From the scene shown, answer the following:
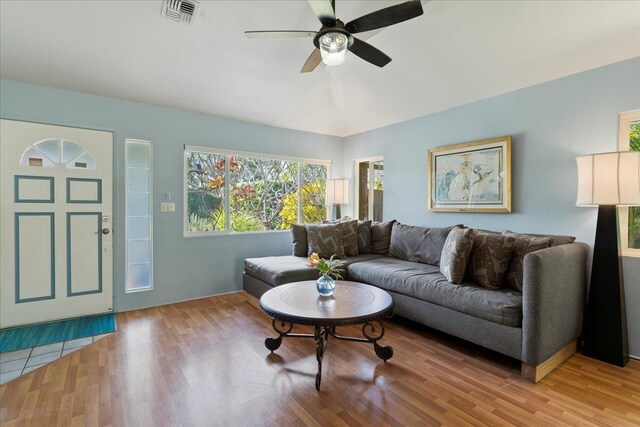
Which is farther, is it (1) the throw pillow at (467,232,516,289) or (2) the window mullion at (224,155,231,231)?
(2) the window mullion at (224,155,231,231)

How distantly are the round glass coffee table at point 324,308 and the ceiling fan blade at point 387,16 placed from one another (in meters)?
1.83

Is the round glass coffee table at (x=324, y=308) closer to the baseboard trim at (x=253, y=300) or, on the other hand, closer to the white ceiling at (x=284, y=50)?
the baseboard trim at (x=253, y=300)

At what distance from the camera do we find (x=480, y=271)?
256 cm

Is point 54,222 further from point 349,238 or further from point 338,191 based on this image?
point 338,191

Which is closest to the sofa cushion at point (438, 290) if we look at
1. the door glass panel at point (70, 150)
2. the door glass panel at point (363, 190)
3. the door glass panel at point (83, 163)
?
the door glass panel at point (363, 190)

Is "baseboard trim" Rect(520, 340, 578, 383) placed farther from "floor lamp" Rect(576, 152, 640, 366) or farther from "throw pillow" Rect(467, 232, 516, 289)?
"throw pillow" Rect(467, 232, 516, 289)

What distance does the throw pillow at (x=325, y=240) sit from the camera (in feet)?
12.6

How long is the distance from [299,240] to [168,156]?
75.3 inches

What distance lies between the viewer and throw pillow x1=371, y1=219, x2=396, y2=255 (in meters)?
4.06

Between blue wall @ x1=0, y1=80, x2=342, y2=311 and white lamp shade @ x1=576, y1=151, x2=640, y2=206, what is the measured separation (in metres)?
3.55

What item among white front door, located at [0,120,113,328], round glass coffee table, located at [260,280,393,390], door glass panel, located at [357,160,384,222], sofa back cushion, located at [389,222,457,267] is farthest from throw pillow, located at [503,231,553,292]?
white front door, located at [0,120,113,328]

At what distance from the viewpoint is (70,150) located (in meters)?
3.19

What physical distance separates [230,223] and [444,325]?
2.94 m

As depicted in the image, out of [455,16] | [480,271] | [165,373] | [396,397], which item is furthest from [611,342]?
[165,373]
